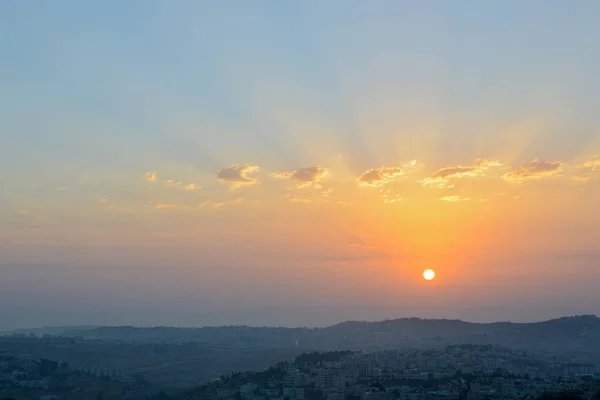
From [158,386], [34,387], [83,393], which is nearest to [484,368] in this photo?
[158,386]

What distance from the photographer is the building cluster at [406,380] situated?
7344cm

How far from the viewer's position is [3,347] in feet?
428

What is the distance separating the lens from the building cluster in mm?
73438

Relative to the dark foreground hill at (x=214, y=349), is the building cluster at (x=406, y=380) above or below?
below

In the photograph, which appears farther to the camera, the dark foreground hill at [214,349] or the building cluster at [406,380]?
the dark foreground hill at [214,349]

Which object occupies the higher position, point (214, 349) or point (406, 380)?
point (214, 349)

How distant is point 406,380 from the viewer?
287 ft

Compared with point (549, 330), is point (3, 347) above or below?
below

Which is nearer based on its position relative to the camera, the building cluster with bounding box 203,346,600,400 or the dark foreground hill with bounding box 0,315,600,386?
the building cluster with bounding box 203,346,600,400

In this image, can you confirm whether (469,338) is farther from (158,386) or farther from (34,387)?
(34,387)

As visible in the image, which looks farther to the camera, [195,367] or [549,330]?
[549,330]

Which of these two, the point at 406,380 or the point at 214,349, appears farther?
the point at 214,349

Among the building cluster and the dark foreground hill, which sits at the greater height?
the dark foreground hill

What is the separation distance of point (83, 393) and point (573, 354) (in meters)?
104
